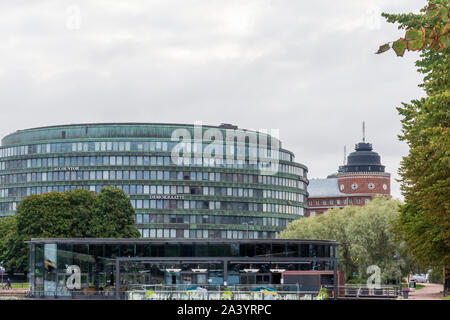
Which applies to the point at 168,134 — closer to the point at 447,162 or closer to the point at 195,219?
the point at 195,219

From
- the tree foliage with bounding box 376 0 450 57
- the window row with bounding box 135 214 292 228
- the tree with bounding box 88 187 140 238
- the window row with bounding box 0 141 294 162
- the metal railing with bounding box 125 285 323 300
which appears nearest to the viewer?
the tree foliage with bounding box 376 0 450 57

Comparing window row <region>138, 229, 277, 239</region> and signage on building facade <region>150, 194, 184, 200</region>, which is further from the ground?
signage on building facade <region>150, 194, 184, 200</region>

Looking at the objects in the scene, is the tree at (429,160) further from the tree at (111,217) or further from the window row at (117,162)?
the window row at (117,162)

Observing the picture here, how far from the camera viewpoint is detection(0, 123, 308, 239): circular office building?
516 ft

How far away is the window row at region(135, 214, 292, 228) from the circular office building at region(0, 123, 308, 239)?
0.70 feet

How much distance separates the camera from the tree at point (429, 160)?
38125 millimetres

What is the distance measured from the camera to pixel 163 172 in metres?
158

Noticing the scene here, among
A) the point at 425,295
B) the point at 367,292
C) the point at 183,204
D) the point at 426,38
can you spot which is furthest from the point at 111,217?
the point at 426,38

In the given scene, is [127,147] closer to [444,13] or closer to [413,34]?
[413,34]

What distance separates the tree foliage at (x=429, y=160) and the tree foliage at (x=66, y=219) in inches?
2203

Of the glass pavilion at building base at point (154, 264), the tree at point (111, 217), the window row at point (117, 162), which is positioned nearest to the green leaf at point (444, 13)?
the glass pavilion at building base at point (154, 264)

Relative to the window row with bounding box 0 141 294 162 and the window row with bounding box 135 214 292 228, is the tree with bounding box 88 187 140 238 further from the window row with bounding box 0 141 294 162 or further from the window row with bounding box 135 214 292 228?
the window row with bounding box 0 141 294 162

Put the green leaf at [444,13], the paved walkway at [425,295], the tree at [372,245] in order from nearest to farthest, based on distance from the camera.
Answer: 1. the green leaf at [444,13]
2. the paved walkway at [425,295]
3. the tree at [372,245]

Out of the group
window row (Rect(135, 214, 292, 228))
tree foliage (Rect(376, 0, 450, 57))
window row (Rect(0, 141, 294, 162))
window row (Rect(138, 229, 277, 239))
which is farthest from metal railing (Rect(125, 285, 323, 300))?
window row (Rect(0, 141, 294, 162))
